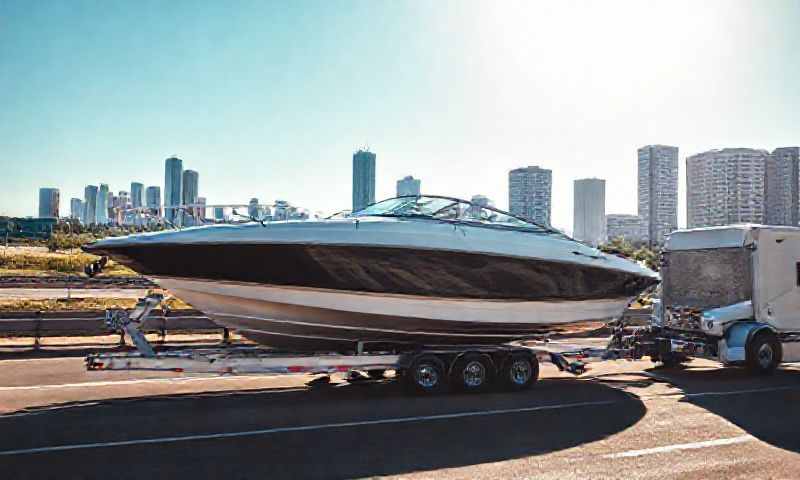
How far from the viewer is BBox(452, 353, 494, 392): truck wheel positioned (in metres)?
10.0

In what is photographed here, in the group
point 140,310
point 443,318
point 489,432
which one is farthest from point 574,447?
point 140,310

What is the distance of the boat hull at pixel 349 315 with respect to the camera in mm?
9227

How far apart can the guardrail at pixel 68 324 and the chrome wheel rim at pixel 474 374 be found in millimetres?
5795

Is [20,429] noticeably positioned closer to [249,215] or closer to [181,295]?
[181,295]

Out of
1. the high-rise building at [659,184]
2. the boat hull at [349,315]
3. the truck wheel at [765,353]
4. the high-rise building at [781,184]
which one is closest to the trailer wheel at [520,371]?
the boat hull at [349,315]

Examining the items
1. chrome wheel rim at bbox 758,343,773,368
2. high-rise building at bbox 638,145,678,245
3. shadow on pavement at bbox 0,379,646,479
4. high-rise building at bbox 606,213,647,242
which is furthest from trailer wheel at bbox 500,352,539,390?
high-rise building at bbox 606,213,647,242

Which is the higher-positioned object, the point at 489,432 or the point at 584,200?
the point at 584,200

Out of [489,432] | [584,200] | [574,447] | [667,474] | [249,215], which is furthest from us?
[584,200]

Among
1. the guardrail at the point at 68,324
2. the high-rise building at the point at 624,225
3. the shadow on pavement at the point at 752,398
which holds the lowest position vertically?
the shadow on pavement at the point at 752,398

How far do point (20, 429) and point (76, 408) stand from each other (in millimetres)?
1186

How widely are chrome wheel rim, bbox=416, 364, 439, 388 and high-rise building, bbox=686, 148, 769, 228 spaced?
93.7m

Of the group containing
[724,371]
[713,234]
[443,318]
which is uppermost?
[713,234]

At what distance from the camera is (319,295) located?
366 inches

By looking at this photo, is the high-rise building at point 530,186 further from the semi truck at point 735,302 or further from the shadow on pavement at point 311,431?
the shadow on pavement at point 311,431
